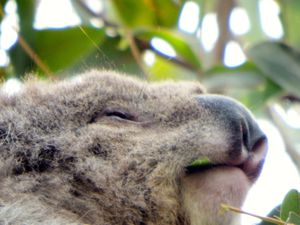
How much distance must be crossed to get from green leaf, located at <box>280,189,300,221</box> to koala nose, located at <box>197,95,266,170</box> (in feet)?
1.03

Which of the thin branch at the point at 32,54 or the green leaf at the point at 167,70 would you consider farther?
the green leaf at the point at 167,70

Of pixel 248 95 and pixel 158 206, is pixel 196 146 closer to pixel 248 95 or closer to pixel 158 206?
pixel 158 206

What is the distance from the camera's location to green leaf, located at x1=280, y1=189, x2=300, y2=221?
266 centimetres

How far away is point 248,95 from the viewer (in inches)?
158

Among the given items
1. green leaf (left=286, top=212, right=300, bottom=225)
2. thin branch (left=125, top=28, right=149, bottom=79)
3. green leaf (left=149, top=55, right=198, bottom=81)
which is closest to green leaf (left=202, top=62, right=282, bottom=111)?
green leaf (left=149, top=55, right=198, bottom=81)

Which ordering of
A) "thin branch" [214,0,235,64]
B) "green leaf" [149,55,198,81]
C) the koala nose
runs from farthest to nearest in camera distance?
"thin branch" [214,0,235,64], "green leaf" [149,55,198,81], the koala nose

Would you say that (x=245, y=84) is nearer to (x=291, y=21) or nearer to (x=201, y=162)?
(x=291, y=21)

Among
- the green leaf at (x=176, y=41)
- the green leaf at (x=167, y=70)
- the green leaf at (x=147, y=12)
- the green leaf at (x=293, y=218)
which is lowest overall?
the green leaf at (x=167, y=70)

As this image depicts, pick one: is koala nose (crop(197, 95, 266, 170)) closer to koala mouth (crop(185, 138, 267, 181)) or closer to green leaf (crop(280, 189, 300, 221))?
koala mouth (crop(185, 138, 267, 181))

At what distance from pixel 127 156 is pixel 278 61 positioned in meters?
1.03

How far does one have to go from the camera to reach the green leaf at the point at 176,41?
4.19 meters

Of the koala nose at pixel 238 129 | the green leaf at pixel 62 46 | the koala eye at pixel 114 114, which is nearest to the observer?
the koala nose at pixel 238 129

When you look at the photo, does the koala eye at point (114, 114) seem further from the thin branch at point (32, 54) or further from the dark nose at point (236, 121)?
the thin branch at point (32, 54)

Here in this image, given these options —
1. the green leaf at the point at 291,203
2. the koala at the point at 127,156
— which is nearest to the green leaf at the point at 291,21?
the koala at the point at 127,156
